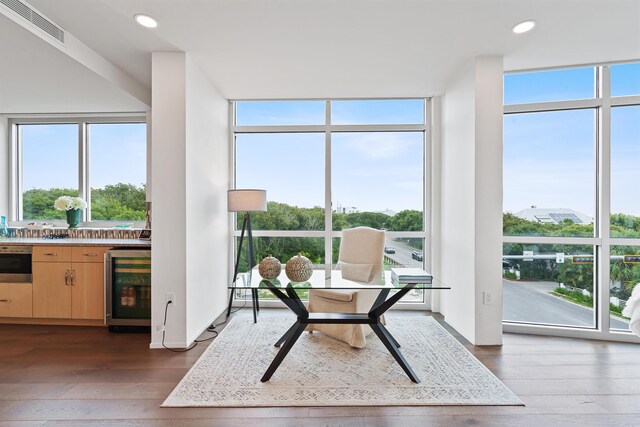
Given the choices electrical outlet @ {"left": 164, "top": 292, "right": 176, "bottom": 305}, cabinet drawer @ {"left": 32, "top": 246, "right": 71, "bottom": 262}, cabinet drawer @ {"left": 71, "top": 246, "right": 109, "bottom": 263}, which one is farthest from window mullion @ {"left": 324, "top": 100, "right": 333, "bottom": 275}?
cabinet drawer @ {"left": 32, "top": 246, "right": 71, "bottom": 262}

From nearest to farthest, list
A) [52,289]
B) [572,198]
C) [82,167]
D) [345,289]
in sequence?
[345,289]
[572,198]
[52,289]
[82,167]

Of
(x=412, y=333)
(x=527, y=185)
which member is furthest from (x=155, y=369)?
(x=527, y=185)

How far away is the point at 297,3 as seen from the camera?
87.1 inches

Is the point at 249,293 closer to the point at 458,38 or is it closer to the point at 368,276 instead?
the point at 368,276

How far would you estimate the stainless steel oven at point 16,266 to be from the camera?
346cm

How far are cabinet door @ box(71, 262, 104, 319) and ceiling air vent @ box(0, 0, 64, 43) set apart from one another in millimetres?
2152

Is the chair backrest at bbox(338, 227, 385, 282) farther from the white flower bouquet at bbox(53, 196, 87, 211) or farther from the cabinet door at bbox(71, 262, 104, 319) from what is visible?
the white flower bouquet at bbox(53, 196, 87, 211)

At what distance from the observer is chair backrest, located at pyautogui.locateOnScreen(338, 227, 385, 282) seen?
331cm

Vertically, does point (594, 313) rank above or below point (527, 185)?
below

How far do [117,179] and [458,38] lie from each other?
4240mm

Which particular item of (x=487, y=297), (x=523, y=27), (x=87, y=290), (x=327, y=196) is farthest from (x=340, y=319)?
(x=87, y=290)

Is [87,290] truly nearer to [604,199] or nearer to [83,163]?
[83,163]

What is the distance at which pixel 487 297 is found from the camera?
299 cm

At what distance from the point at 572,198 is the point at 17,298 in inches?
229
